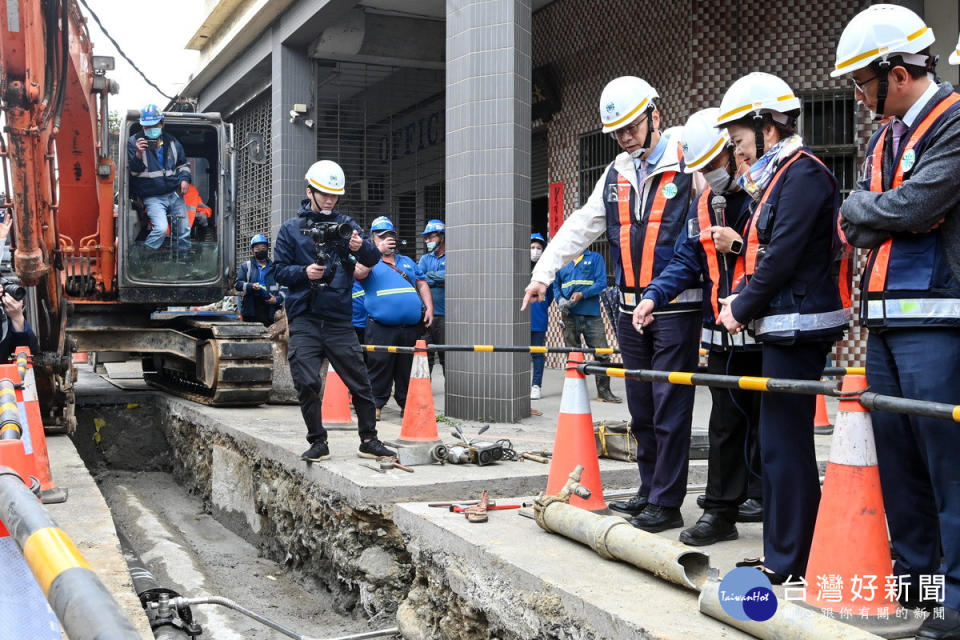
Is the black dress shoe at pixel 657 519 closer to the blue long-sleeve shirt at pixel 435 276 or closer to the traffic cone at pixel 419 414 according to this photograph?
the traffic cone at pixel 419 414

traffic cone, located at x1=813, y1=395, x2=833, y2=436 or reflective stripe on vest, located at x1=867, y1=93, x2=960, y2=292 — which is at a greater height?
reflective stripe on vest, located at x1=867, y1=93, x2=960, y2=292

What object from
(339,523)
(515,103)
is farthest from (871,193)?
(515,103)

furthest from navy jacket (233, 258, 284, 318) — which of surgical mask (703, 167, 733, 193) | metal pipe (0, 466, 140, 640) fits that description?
metal pipe (0, 466, 140, 640)

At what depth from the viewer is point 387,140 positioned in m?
17.4

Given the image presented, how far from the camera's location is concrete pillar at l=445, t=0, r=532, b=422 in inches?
339

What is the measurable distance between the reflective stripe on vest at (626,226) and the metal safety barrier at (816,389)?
22.5 inches

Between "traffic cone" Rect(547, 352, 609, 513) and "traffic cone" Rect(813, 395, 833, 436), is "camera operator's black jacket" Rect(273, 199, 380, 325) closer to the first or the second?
"traffic cone" Rect(547, 352, 609, 513)

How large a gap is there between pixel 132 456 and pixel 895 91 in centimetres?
909

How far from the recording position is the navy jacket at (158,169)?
9.61m

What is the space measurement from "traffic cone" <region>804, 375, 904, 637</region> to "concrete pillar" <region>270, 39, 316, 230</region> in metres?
11.9

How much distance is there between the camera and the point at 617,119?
4.59 m

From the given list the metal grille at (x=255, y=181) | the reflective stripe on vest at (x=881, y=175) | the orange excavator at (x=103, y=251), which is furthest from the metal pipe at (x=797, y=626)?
the metal grille at (x=255, y=181)

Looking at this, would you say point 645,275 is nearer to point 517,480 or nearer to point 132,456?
point 517,480

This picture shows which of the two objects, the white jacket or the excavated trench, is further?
the excavated trench
